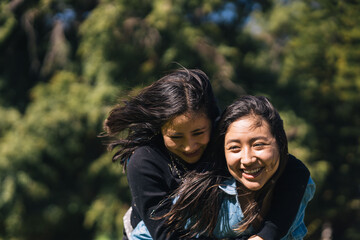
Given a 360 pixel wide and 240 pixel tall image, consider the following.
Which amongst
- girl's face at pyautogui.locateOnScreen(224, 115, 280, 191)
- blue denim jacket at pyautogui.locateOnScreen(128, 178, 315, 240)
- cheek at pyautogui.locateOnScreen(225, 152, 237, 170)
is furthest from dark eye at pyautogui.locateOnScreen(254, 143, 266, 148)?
blue denim jacket at pyautogui.locateOnScreen(128, 178, 315, 240)

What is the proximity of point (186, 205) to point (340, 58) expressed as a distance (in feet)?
26.6

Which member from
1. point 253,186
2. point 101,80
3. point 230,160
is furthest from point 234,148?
point 101,80

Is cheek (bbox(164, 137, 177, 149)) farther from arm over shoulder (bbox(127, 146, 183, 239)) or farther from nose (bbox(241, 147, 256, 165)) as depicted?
nose (bbox(241, 147, 256, 165))

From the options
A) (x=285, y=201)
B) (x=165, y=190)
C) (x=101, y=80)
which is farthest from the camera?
(x=101, y=80)

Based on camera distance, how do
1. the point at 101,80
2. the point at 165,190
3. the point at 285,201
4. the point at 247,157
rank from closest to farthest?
the point at 247,157, the point at 285,201, the point at 165,190, the point at 101,80

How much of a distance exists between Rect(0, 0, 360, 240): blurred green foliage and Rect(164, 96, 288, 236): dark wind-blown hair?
486 cm

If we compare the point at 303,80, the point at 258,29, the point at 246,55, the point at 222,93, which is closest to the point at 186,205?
the point at 222,93

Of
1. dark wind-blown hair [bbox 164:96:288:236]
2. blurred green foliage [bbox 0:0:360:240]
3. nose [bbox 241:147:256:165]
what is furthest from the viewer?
blurred green foliage [bbox 0:0:360:240]

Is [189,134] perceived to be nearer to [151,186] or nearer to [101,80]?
[151,186]

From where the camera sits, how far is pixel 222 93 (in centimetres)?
739

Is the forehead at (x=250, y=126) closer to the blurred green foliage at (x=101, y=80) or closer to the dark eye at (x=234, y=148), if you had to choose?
the dark eye at (x=234, y=148)

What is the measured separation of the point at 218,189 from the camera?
2188 millimetres

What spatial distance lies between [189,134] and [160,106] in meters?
0.23

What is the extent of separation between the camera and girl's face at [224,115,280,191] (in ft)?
6.55
